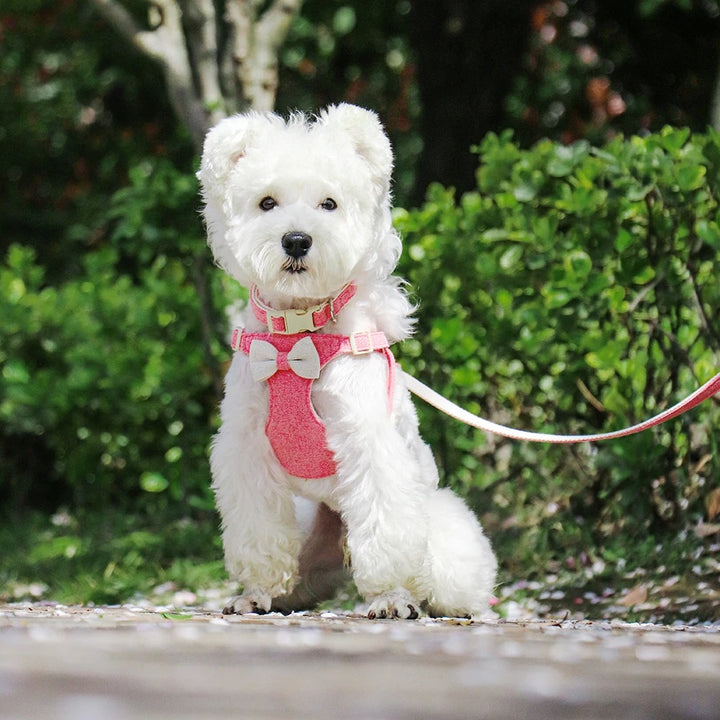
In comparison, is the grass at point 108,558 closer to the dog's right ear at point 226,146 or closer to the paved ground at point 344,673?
the dog's right ear at point 226,146

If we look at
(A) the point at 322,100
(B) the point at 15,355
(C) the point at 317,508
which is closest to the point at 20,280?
(B) the point at 15,355

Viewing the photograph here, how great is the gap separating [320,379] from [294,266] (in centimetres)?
38

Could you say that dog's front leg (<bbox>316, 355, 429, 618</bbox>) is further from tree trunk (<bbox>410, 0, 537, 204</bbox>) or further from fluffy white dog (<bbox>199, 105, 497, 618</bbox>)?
tree trunk (<bbox>410, 0, 537, 204</bbox>)

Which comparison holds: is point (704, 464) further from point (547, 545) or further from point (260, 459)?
point (260, 459)

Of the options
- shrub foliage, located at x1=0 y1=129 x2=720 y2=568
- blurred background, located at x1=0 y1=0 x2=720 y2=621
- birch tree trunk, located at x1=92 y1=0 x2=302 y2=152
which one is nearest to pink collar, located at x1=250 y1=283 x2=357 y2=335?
blurred background, located at x1=0 y1=0 x2=720 y2=621

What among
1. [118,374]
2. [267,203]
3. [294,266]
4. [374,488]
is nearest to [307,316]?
[294,266]

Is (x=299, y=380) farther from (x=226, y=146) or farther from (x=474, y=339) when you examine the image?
(x=474, y=339)

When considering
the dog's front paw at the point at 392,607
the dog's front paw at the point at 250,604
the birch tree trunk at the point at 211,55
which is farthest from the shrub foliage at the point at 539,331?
the dog's front paw at the point at 250,604

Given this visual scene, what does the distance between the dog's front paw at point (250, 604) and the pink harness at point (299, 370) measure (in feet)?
1.40

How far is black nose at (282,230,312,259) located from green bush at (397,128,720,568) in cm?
170

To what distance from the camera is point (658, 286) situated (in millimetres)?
5066

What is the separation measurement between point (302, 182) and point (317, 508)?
1171mm

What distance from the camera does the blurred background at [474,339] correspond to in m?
4.98

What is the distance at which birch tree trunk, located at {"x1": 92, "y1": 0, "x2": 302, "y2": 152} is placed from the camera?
251 inches
